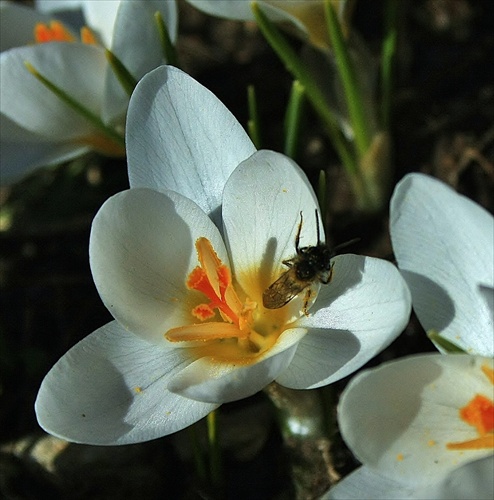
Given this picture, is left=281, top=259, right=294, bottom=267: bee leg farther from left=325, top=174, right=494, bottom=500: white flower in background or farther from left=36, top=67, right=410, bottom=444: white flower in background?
left=325, top=174, right=494, bottom=500: white flower in background

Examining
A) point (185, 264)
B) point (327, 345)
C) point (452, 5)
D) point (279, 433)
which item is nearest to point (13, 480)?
point (279, 433)

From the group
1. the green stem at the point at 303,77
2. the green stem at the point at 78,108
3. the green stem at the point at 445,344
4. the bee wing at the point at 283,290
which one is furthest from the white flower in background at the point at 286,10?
the green stem at the point at 445,344

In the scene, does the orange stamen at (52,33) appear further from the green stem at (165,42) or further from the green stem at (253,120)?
the green stem at (253,120)

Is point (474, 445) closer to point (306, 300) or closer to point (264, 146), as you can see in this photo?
point (306, 300)

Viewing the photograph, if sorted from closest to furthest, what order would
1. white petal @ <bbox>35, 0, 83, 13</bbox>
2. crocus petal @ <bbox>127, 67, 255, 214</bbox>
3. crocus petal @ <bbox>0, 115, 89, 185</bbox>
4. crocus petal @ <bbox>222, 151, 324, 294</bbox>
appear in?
crocus petal @ <bbox>222, 151, 324, 294</bbox>, crocus petal @ <bbox>127, 67, 255, 214</bbox>, crocus petal @ <bbox>0, 115, 89, 185</bbox>, white petal @ <bbox>35, 0, 83, 13</bbox>

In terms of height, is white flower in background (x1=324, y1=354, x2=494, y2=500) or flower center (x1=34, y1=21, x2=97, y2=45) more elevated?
flower center (x1=34, y1=21, x2=97, y2=45)

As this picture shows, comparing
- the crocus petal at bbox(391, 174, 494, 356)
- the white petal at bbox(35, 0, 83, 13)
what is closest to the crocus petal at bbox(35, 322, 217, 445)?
the crocus petal at bbox(391, 174, 494, 356)

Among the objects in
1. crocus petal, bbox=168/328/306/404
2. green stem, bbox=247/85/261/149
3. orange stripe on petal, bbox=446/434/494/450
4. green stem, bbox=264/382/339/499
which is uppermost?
green stem, bbox=247/85/261/149
